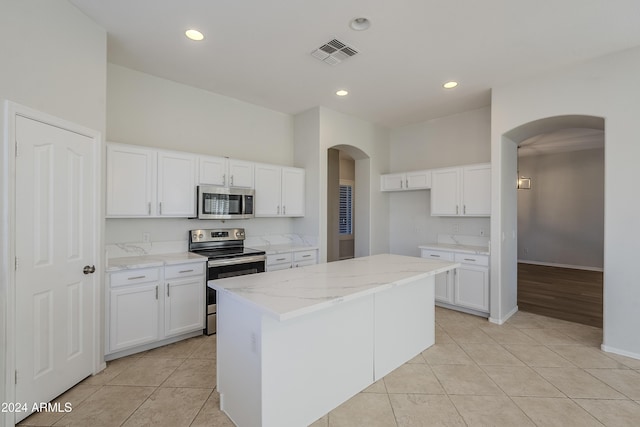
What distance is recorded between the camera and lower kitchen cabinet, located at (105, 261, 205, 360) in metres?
2.86

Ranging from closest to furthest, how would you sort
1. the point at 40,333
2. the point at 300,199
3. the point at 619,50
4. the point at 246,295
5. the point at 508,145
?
the point at 246,295 < the point at 40,333 < the point at 619,50 < the point at 508,145 < the point at 300,199

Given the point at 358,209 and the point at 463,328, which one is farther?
the point at 358,209

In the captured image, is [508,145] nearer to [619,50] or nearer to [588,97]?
[588,97]

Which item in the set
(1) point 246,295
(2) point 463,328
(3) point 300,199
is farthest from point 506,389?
(3) point 300,199

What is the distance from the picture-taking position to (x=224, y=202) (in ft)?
12.6

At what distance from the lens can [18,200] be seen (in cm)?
200

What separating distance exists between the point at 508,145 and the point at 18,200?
510 cm

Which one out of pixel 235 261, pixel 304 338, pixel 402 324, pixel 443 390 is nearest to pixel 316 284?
pixel 304 338

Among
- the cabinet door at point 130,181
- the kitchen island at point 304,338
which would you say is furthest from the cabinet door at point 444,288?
the cabinet door at point 130,181

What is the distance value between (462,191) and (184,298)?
401cm

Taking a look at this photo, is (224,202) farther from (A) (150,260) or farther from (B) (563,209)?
(B) (563,209)

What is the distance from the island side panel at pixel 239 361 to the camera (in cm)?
180

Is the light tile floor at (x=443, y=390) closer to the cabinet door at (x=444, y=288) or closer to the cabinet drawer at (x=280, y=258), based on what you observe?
the cabinet door at (x=444, y=288)

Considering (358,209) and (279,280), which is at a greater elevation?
(358,209)
